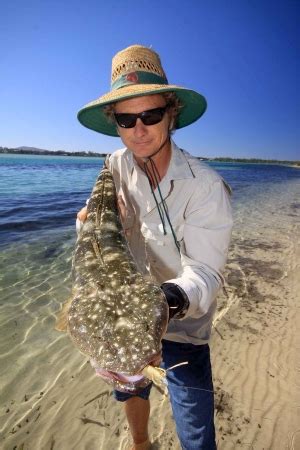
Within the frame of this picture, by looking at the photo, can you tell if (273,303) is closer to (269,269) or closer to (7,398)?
(269,269)

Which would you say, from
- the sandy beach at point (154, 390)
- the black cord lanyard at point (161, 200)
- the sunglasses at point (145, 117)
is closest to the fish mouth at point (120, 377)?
the sandy beach at point (154, 390)

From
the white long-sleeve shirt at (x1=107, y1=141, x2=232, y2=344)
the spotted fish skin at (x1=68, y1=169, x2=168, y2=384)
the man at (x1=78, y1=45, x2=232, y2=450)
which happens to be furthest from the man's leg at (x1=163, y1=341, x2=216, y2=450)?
the spotted fish skin at (x1=68, y1=169, x2=168, y2=384)

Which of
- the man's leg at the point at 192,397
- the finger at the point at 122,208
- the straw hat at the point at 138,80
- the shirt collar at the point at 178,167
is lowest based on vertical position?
the man's leg at the point at 192,397

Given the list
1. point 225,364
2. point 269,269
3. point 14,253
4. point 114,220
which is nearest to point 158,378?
point 114,220

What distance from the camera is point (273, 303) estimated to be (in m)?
6.80

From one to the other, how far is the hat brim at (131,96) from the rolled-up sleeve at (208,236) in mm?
1053

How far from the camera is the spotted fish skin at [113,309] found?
169 centimetres

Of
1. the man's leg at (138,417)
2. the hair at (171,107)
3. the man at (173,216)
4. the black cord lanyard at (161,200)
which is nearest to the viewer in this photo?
the man at (173,216)

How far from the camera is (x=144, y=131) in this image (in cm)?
285

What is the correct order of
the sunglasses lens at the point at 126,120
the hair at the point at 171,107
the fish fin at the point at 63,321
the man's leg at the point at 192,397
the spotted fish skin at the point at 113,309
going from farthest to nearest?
the hair at the point at 171,107 < the sunglasses lens at the point at 126,120 < the man's leg at the point at 192,397 < the fish fin at the point at 63,321 < the spotted fish skin at the point at 113,309

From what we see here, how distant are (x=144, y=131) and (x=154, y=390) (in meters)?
3.86

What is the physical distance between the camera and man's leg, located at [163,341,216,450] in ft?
8.74

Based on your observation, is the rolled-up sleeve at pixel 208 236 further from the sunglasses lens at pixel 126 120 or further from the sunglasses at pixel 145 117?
the sunglasses lens at pixel 126 120

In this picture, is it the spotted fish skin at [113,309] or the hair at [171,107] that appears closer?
the spotted fish skin at [113,309]
